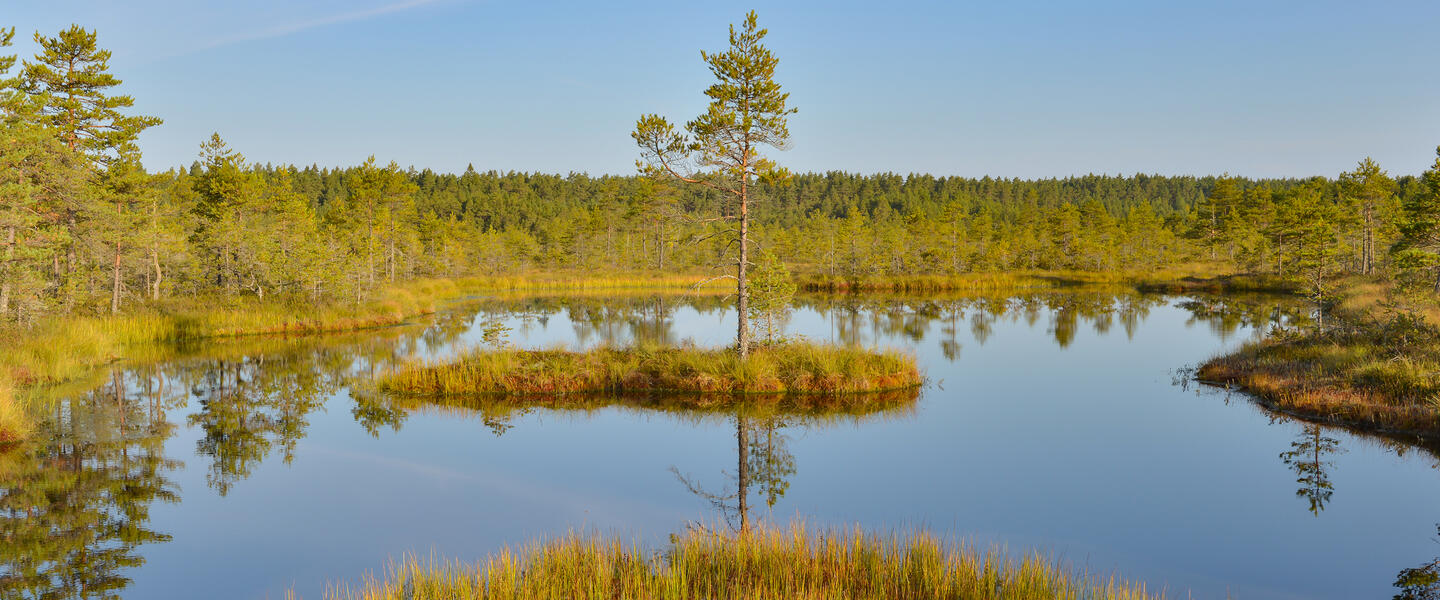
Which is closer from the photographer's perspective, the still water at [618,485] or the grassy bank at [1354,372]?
the still water at [618,485]

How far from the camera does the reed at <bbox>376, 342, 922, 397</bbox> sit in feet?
65.3

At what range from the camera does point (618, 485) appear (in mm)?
13016

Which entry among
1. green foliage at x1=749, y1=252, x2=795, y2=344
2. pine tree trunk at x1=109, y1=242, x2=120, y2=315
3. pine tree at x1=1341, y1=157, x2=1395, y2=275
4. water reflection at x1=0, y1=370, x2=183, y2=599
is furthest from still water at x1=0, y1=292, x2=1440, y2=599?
pine tree at x1=1341, y1=157, x2=1395, y2=275

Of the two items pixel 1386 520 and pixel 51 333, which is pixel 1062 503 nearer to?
pixel 1386 520

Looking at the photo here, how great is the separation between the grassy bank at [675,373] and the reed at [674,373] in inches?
1.0

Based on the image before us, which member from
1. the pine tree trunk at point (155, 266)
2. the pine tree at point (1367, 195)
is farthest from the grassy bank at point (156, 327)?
the pine tree at point (1367, 195)

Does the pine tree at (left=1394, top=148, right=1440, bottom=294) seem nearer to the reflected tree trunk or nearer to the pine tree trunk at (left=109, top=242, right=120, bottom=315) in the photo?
the reflected tree trunk

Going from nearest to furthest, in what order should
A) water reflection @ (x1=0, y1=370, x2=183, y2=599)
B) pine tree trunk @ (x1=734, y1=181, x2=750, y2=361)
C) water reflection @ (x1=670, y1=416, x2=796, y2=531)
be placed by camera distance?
water reflection @ (x1=0, y1=370, x2=183, y2=599) < water reflection @ (x1=670, y1=416, x2=796, y2=531) < pine tree trunk @ (x1=734, y1=181, x2=750, y2=361)

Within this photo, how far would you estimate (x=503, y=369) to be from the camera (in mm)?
20781

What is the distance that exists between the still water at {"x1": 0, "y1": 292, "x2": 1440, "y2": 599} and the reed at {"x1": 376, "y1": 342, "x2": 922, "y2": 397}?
3.86ft

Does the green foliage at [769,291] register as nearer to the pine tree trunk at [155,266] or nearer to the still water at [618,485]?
the still water at [618,485]

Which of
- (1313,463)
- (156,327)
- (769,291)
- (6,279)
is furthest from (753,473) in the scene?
(156,327)

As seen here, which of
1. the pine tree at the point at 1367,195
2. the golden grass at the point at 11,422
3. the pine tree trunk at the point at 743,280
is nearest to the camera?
the golden grass at the point at 11,422

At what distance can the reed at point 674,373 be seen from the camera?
783 inches
